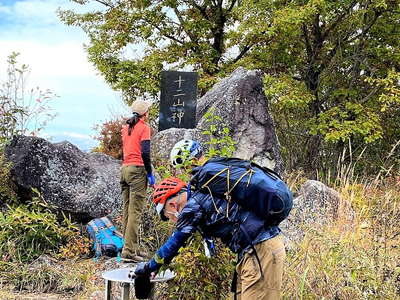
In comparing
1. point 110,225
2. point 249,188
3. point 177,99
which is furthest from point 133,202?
point 177,99

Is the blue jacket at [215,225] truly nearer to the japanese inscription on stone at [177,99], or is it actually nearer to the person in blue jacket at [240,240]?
the person in blue jacket at [240,240]

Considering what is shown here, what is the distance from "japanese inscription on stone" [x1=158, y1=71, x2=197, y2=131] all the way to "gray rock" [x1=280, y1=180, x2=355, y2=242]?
2.67 meters

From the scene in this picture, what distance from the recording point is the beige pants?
3002 millimetres

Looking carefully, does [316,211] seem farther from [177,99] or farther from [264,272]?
[264,272]

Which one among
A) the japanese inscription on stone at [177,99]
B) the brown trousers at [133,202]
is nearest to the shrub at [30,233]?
the brown trousers at [133,202]

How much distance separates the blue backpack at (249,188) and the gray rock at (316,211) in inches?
109

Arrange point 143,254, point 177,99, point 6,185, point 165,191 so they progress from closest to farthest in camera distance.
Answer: point 165,191 < point 143,254 < point 6,185 < point 177,99

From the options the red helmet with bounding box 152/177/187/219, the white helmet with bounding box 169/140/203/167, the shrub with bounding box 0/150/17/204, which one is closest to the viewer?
the red helmet with bounding box 152/177/187/219

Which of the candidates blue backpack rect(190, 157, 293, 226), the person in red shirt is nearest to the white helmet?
blue backpack rect(190, 157, 293, 226)

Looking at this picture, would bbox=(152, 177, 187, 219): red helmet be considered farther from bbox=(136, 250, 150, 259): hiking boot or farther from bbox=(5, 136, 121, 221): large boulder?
bbox=(5, 136, 121, 221): large boulder

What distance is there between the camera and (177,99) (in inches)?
379

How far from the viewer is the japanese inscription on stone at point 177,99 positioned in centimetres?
944

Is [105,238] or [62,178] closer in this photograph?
[105,238]

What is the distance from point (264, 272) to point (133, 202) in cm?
340
